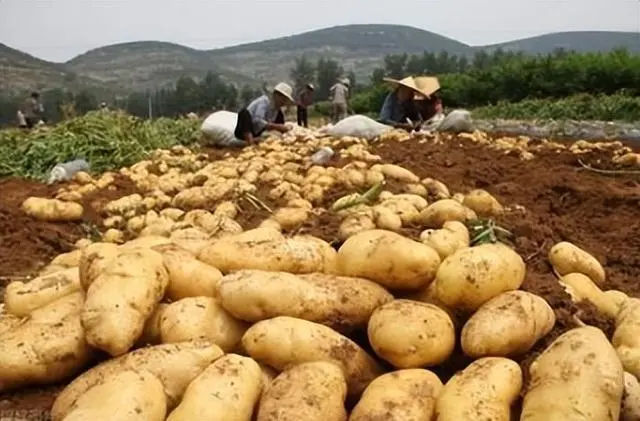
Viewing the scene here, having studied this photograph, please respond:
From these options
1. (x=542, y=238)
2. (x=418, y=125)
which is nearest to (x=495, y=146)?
(x=418, y=125)

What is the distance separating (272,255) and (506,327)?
0.74 meters

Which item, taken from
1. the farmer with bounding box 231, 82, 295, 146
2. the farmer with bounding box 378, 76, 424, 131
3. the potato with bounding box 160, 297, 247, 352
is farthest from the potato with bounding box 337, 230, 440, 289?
the farmer with bounding box 378, 76, 424, 131

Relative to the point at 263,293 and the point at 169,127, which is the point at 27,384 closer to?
the point at 263,293

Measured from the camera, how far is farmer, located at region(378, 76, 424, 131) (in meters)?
9.95

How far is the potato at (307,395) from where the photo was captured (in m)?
1.71

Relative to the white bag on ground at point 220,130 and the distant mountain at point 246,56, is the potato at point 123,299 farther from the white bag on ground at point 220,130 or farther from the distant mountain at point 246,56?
the distant mountain at point 246,56

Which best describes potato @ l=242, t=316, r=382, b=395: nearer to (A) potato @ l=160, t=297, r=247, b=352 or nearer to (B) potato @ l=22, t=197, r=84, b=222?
(A) potato @ l=160, t=297, r=247, b=352

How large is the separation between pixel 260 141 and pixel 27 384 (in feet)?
24.5

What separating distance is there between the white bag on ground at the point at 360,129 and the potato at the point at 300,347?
7384 mm

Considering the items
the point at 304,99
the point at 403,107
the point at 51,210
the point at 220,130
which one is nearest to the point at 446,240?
the point at 51,210

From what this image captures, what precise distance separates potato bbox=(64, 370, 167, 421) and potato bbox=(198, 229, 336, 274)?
1.88 feet

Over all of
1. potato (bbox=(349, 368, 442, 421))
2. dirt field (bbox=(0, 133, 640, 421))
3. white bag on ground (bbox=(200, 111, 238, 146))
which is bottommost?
white bag on ground (bbox=(200, 111, 238, 146))

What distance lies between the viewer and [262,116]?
9.86 m

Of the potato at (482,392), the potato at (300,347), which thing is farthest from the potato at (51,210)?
the potato at (482,392)
